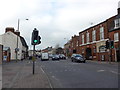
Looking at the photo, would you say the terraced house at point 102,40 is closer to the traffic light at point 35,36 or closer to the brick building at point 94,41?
the brick building at point 94,41

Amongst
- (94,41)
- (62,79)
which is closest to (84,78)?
(62,79)

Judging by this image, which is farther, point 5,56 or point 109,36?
point 109,36

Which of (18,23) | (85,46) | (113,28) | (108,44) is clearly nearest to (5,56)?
(18,23)

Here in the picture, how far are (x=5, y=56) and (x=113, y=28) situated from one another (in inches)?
887

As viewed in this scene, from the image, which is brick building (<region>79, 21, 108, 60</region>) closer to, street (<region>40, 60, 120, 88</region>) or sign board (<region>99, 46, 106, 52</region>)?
sign board (<region>99, 46, 106, 52</region>)

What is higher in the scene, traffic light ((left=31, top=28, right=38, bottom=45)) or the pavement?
traffic light ((left=31, top=28, right=38, bottom=45))

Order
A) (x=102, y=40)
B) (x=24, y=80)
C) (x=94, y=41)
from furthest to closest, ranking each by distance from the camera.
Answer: (x=94, y=41), (x=102, y=40), (x=24, y=80)

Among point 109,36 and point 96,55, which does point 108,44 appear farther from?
point 96,55

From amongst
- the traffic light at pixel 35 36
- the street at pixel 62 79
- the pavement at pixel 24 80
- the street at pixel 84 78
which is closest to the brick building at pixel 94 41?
the street at pixel 84 78

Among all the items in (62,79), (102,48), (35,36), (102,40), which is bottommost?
(62,79)

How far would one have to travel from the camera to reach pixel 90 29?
53312mm

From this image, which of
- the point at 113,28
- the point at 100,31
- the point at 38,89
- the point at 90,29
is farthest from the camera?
the point at 90,29

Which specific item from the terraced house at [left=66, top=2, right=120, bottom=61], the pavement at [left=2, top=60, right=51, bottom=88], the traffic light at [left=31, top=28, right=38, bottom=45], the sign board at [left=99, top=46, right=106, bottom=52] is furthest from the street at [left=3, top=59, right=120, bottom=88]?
the sign board at [left=99, top=46, right=106, bottom=52]

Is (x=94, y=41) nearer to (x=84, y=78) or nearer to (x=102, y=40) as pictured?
(x=102, y=40)
